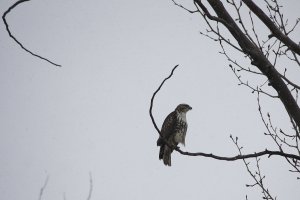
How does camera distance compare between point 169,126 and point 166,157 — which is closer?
point 166,157

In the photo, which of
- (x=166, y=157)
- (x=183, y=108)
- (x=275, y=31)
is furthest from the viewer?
(x=183, y=108)

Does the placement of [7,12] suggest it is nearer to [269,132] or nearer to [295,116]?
[295,116]

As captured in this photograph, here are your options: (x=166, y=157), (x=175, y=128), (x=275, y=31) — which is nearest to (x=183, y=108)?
(x=175, y=128)

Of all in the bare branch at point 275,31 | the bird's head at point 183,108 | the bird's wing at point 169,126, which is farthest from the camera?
the bird's head at point 183,108

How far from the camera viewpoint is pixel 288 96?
1982 mm

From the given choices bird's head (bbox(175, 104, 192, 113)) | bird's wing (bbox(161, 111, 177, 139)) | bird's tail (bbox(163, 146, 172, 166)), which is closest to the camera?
bird's tail (bbox(163, 146, 172, 166))

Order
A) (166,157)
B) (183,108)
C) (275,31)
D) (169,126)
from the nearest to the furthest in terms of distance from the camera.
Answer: (275,31)
(166,157)
(169,126)
(183,108)

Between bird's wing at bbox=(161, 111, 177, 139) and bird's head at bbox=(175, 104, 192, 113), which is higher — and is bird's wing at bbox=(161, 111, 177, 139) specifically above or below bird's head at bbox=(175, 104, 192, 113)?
below

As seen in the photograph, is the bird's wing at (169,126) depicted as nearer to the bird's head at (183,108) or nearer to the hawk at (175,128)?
the hawk at (175,128)

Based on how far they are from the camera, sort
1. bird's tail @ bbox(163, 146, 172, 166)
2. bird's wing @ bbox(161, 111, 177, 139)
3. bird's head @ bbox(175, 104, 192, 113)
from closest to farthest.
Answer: bird's tail @ bbox(163, 146, 172, 166), bird's wing @ bbox(161, 111, 177, 139), bird's head @ bbox(175, 104, 192, 113)

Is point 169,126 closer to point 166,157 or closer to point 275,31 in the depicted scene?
point 166,157

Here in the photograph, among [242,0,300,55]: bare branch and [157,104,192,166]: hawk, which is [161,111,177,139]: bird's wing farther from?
[242,0,300,55]: bare branch

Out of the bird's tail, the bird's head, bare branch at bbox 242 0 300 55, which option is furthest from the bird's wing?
bare branch at bbox 242 0 300 55

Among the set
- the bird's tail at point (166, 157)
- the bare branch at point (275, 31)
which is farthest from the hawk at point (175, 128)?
the bare branch at point (275, 31)
